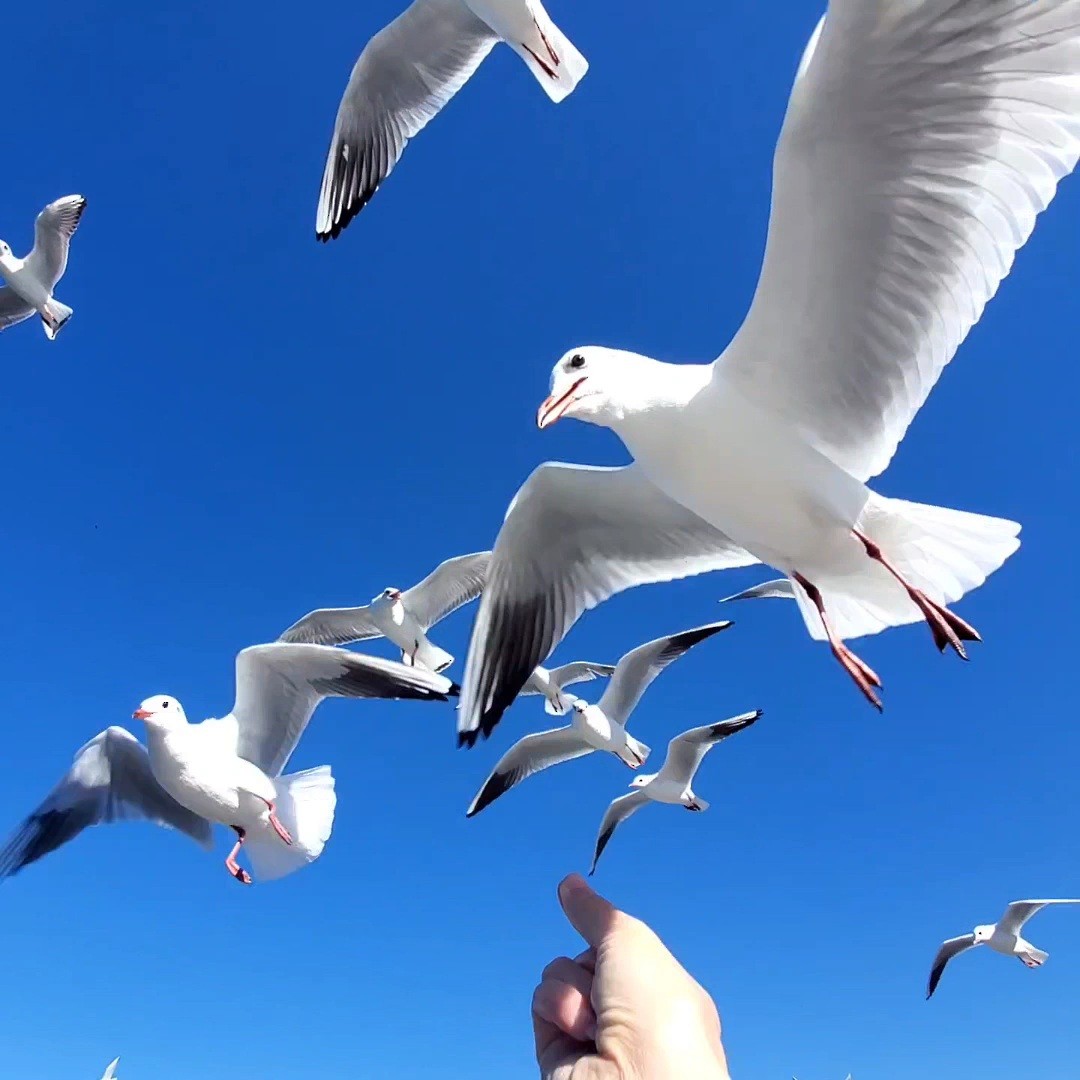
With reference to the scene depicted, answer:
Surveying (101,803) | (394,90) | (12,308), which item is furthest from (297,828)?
(12,308)

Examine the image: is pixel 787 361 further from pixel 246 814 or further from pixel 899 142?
pixel 246 814

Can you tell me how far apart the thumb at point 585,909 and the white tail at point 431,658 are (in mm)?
7579

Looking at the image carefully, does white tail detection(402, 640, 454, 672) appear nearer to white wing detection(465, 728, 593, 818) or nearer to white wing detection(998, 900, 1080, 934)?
white wing detection(465, 728, 593, 818)

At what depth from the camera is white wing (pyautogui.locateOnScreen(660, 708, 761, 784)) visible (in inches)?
312

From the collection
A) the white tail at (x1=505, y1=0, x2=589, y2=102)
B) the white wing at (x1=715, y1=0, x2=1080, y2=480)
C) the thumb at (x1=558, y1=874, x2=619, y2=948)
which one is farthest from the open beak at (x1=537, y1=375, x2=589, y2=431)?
the white tail at (x1=505, y1=0, x2=589, y2=102)

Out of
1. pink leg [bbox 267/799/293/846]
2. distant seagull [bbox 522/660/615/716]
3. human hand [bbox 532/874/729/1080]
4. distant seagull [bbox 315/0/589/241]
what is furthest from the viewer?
distant seagull [bbox 522/660/615/716]

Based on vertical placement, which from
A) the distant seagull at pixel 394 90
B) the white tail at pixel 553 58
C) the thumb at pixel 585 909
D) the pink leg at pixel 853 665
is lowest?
the thumb at pixel 585 909

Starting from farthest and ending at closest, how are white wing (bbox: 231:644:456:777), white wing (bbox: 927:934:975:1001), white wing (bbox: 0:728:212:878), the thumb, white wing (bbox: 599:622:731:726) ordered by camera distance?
white wing (bbox: 927:934:975:1001), white wing (bbox: 599:622:731:726), white wing (bbox: 0:728:212:878), white wing (bbox: 231:644:456:777), the thumb

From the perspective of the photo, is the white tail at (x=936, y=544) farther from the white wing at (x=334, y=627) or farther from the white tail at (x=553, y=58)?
the white wing at (x=334, y=627)

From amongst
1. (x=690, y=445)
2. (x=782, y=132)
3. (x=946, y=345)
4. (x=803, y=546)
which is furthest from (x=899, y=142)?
(x=803, y=546)

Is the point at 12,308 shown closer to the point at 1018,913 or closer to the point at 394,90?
the point at 394,90

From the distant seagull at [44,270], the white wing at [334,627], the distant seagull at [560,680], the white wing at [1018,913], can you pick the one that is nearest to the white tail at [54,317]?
the distant seagull at [44,270]

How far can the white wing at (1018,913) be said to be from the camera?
34.6 ft

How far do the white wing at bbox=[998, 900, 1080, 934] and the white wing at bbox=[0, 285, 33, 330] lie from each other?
13381 millimetres
